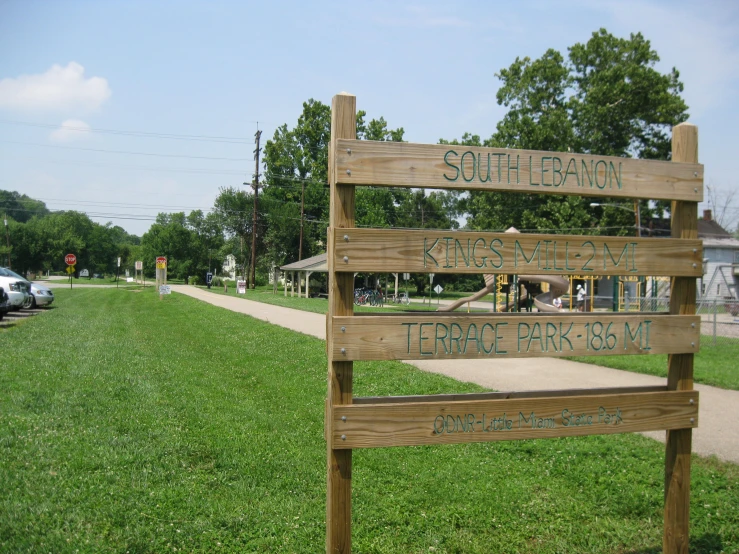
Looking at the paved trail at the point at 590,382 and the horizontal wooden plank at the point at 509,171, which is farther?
the paved trail at the point at 590,382

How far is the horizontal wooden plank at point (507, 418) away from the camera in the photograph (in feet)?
10.2

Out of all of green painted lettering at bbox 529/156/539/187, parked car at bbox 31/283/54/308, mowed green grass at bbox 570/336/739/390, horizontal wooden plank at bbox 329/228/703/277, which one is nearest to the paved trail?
mowed green grass at bbox 570/336/739/390

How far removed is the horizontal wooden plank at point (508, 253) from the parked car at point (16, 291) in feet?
58.0

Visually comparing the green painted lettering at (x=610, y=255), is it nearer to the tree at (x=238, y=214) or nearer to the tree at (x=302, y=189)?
the tree at (x=302, y=189)

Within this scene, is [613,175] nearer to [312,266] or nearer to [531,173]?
[531,173]

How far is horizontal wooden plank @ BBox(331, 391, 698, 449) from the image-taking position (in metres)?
3.12

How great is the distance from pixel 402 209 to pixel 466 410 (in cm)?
5749

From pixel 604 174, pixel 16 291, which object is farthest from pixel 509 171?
pixel 16 291

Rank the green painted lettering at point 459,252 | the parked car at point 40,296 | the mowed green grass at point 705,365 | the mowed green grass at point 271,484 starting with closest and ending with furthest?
the green painted lettering at point 459,252
the mowed green grass at point 271,484
the mowed green grass at point 705,365
the parked car at point 40,296

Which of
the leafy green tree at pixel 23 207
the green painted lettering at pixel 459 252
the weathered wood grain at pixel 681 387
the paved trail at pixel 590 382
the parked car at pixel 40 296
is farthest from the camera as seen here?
the leafy green tree at pixel 23 207

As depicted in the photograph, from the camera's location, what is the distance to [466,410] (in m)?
3.27

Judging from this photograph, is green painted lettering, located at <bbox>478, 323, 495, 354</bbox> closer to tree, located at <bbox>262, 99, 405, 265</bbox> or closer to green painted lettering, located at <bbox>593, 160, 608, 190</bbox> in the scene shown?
green painted lettering, located at <bbox>593, 160, 608, 190</bbox>

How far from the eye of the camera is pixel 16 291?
18.8m

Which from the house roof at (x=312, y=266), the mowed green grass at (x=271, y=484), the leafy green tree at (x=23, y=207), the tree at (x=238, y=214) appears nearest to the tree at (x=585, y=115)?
the house roof at (x=312, y=266)
